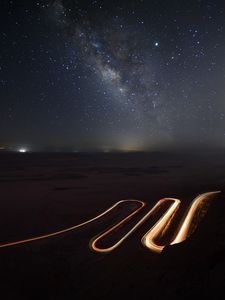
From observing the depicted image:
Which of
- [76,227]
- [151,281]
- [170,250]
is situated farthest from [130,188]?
[151,281]

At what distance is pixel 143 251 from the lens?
51.9 feet

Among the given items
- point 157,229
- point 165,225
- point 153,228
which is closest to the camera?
point 157,229

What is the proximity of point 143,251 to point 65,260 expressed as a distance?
4589mm

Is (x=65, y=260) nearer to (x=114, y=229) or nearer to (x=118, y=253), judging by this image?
(x=118, y=253)

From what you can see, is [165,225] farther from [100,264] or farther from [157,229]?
[100,264]

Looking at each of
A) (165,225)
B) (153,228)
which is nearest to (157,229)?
(153,228)

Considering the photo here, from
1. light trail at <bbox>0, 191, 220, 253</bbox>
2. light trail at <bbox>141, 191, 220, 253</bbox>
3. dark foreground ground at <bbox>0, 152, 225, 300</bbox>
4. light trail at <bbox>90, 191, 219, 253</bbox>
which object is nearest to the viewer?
dark foreground ground at <bbox>0, 152, 225, 300</bbox>

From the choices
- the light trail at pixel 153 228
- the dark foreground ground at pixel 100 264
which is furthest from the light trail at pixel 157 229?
the dark foreground ground at pixel 100 264

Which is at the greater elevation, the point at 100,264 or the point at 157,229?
the point at 157,229

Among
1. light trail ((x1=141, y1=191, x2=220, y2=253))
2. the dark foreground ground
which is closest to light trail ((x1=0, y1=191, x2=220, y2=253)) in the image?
light trail ((x1=141, y1=191, x2=220, y2=253))

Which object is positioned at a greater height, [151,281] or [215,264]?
[215,264]

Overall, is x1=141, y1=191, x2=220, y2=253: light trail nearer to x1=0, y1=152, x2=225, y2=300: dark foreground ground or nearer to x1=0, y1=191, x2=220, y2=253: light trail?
x1=0, y1=191, x2=220, y2=253: light trail

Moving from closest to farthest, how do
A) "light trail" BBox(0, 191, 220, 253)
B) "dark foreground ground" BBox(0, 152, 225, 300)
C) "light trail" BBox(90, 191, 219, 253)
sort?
"dark foreground ground" BBox(0, 152, 225, 300) → "light trail" BBox(90, 191, 219, 253) → "light trail" BBox(0, 191, 220, 253)

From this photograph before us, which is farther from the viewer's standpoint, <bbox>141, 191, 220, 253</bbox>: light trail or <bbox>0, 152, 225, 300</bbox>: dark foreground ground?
<bbox>141, 191, 220, 253</bbox>: light trail
